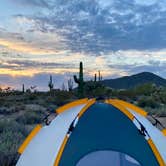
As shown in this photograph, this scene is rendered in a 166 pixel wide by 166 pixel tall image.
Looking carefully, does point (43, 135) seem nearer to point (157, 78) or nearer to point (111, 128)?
point (111, 128)

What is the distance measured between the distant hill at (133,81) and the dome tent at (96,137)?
7227 centimetres

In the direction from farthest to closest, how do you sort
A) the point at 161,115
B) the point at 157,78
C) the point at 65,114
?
the point at 157,78 < the point at 161,115 < the point at 65,114

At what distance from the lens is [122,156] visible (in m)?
8.05

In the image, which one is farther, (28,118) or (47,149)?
(28,118)

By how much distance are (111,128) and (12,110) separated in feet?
65.1

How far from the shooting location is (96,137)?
6.98m

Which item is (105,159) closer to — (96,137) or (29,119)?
(96,137)

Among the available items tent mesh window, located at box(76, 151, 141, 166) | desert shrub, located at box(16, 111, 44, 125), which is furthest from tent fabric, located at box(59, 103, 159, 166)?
desert shrub, located at box(16, 111, 44, 125)

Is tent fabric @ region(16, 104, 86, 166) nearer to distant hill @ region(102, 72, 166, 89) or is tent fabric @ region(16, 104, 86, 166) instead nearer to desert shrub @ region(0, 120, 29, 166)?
desert shrub @ region(0, 120, 29, 166)

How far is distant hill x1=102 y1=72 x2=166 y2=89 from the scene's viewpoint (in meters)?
81.4

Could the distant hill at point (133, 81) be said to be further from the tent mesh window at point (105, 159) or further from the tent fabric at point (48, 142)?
the tent fabric at point (48, 142)

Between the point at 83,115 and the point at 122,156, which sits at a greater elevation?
the point at 83,115

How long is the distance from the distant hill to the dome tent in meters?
72.3

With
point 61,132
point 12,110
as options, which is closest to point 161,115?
point 12,110
